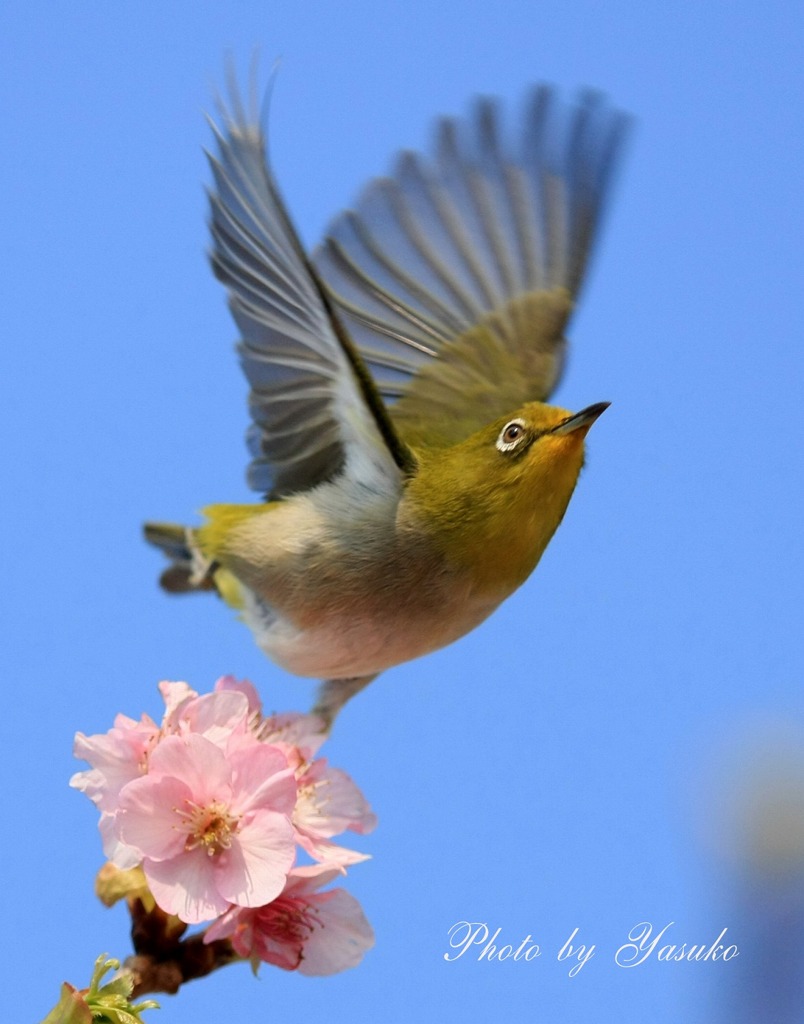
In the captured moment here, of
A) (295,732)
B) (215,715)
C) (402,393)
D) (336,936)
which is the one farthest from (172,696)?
(402,393)

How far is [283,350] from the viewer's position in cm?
468

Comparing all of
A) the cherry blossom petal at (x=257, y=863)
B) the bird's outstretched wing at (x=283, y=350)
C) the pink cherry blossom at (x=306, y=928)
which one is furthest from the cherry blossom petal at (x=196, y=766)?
the bird's outstretched wing at (x=283, y=350)

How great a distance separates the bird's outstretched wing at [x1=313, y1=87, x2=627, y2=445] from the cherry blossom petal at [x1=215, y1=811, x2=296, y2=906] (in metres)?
2.99

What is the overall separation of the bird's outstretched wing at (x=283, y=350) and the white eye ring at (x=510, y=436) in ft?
1.22

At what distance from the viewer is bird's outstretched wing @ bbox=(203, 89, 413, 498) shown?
405cm

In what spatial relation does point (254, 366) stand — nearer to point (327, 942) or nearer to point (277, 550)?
point (277, 550)

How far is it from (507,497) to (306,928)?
1.90 metres

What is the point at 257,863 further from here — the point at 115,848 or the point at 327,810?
the point at 327,810

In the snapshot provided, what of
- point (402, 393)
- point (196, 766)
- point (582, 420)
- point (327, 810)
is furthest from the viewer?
point (402, 393)

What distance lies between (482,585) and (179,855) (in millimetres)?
2042

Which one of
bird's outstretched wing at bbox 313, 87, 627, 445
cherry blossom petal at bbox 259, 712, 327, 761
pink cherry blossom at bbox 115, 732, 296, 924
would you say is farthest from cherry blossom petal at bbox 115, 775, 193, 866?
bird's outstretched wing at bbox 313, 87, 627, 445

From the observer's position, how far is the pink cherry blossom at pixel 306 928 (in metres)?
3.01

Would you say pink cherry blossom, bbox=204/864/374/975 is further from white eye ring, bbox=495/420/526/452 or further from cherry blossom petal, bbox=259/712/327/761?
white eye ring, bbox=495/420/526/452

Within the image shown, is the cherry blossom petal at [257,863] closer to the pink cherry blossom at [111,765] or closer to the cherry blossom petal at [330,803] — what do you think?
the pink cherry blossom at [111,765]
